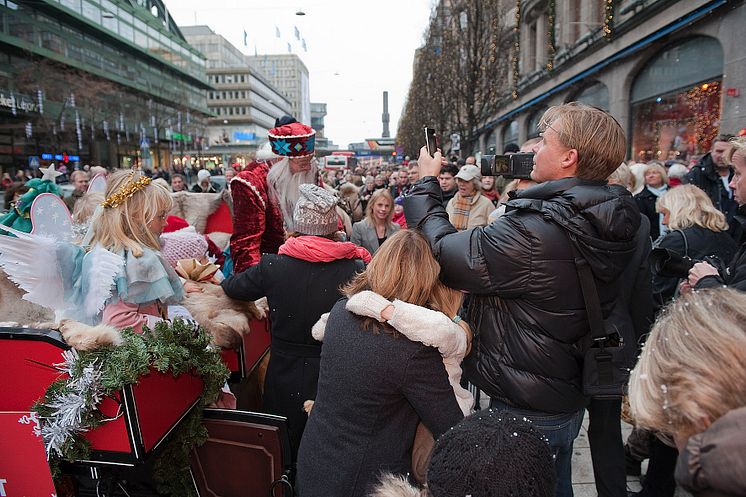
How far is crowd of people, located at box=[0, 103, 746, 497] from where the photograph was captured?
3.33 ft

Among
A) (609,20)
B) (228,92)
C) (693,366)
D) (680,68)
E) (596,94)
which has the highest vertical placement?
(228,92)

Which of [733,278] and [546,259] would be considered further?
[733,278]

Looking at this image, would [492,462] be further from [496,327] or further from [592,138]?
[592,138]

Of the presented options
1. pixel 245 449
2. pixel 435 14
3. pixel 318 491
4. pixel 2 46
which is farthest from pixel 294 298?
pixel 2 46

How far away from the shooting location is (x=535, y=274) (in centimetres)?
177

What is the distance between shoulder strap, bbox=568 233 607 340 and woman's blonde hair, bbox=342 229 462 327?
1.54 feet

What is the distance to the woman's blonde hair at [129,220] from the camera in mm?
2514

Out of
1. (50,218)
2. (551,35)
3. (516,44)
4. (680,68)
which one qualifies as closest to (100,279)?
(50,218)

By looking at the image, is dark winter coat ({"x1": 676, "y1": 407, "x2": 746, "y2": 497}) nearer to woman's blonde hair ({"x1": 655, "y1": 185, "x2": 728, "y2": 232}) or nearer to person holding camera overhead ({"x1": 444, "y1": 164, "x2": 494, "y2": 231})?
woman's blonde hair ({"x1": 655, "y1": 185, "x2": 728, "y2": 232})

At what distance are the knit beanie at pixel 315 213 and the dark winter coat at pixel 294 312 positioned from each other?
0.19 meters

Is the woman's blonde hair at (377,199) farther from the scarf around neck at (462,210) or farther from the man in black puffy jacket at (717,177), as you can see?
the man in black puffy jacket at (717,177)

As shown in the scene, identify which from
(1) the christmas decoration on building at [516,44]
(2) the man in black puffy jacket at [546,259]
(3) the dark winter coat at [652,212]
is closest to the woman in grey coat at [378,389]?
(2) the man in black puffy jacket at [546,259]

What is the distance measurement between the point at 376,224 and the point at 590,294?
168 inches

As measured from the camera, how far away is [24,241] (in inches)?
89.7
